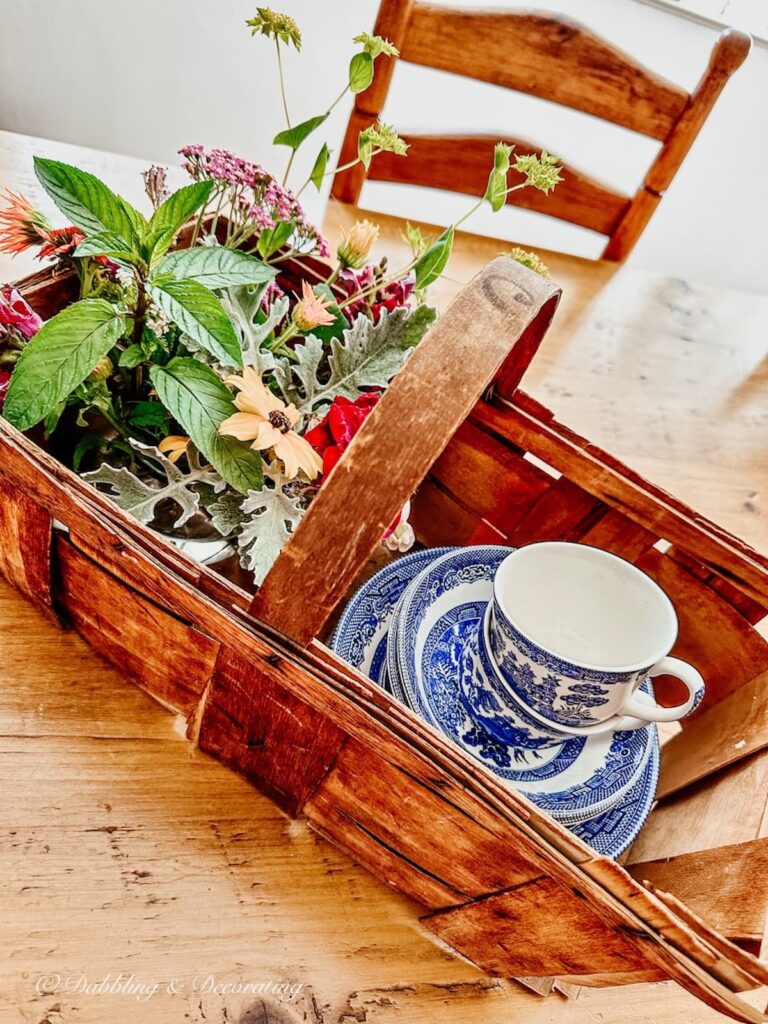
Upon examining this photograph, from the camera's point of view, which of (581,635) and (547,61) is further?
(547,61)

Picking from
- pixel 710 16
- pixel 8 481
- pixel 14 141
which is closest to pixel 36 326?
pixel 8 481

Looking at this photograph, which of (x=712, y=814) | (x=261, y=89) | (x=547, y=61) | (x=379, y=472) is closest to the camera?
(x=379, y=472)

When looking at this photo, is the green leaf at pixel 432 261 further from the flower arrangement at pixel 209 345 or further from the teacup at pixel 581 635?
the teacup at pixel 581 635

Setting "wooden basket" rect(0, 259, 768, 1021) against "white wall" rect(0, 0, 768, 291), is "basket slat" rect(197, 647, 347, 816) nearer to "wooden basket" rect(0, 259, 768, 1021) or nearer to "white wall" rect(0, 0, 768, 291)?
"wooden basket" rect(0, 259, 768, 1021)

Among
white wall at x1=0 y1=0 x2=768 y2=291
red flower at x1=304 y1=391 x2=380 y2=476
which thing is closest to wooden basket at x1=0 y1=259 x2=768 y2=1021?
red flower at x1=304 y1=391 x2=380 y2=476

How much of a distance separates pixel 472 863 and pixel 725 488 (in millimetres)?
559

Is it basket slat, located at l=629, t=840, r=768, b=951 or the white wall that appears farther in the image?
the white wall

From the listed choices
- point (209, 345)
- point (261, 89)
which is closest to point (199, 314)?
point (209, 345)

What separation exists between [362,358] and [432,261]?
0.27ft

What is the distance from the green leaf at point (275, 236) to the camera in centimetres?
47

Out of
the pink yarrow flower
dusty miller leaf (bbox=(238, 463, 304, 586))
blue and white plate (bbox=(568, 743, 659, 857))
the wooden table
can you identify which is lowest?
the wooden table

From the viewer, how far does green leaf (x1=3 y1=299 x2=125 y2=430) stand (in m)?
0.35

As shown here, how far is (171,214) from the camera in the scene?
392mm

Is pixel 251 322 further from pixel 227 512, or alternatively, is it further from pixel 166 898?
pixel 166 898
